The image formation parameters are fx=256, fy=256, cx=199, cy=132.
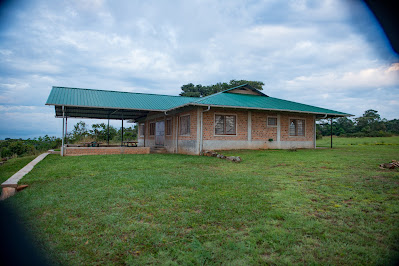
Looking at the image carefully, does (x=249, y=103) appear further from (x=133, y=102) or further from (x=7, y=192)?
(x=7, y=192)

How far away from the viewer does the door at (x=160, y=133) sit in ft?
63.4

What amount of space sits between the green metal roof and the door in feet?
6.59

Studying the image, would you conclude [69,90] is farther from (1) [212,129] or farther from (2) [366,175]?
(2) [366,175]

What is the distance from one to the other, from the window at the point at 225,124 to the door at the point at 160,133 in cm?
579

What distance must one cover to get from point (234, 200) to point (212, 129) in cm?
1000

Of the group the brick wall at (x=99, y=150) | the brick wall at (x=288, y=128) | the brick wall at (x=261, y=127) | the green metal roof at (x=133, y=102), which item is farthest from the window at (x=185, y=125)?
the brick wall at (x=288, y=128)

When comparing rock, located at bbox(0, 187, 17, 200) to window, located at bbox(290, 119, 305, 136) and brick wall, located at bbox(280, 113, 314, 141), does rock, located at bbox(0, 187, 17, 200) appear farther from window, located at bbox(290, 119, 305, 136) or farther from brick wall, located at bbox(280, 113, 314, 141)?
window, located at bbox(290, 119, 305, 136)

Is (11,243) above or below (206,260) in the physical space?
above

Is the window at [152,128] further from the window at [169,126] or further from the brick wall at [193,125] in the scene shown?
the brick wall at [193,125]

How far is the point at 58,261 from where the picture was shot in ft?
8.36

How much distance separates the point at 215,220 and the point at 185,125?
40.4ft

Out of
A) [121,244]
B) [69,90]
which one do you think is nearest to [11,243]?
[121,244]

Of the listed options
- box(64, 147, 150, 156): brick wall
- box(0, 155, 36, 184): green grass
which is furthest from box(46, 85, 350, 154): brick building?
box(0, 155, 36, 184): green grass

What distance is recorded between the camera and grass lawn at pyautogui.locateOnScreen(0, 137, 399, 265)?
2.71 metres
